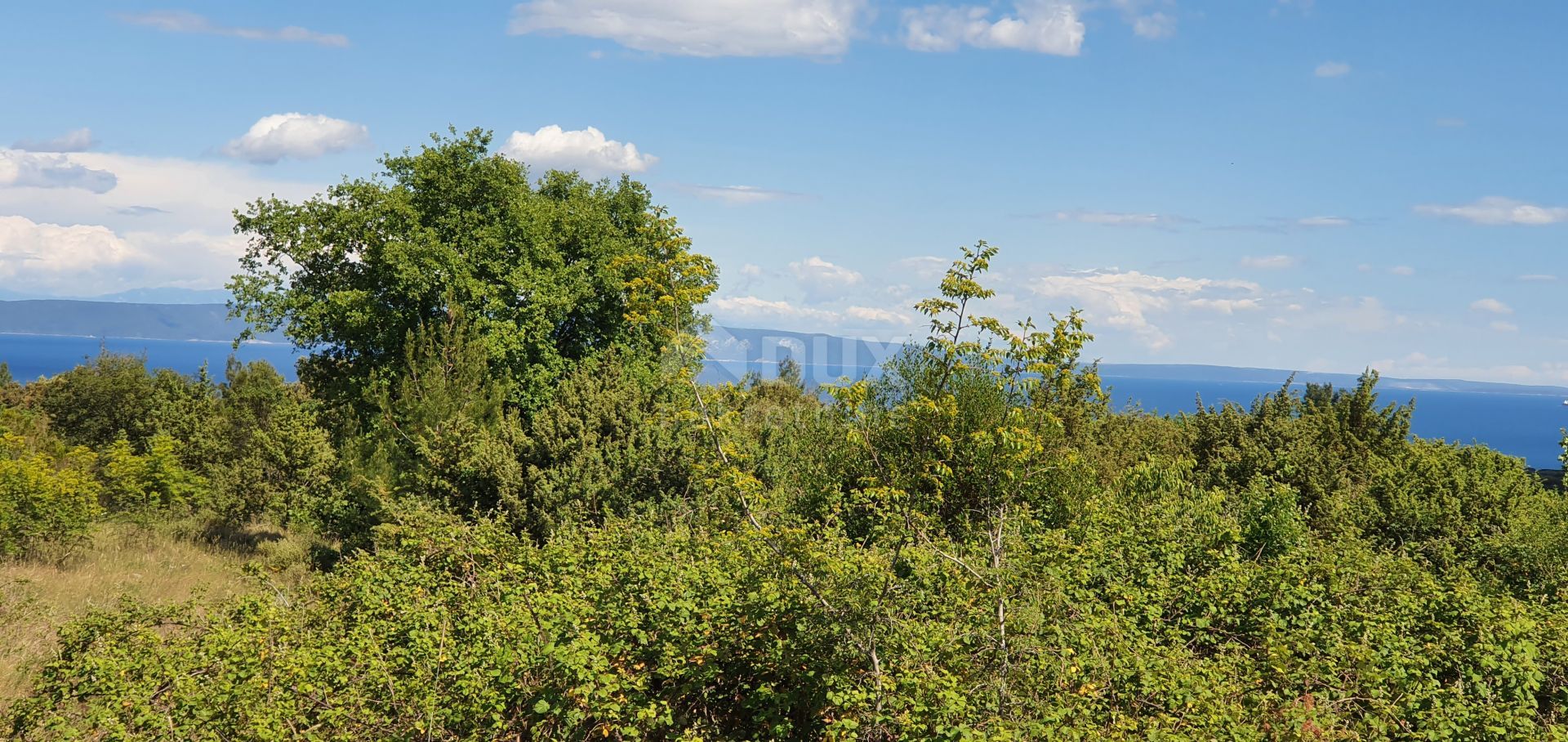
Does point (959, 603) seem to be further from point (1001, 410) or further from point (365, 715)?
point (1001, 410)

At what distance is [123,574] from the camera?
21266mm

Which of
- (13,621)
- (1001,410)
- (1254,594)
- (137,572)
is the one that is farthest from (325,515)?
(1254,594)

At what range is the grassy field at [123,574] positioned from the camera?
12.6 metres

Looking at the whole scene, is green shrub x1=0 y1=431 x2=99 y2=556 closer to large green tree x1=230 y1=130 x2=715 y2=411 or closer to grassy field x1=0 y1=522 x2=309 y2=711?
grassy field x1=0 y1=522 x2=309 y2=711

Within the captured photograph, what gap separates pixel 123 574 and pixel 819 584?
2018 centimetres

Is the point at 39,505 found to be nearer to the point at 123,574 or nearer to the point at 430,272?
the point at 123,574

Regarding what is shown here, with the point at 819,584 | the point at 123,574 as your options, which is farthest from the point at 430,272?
the point at 819,584

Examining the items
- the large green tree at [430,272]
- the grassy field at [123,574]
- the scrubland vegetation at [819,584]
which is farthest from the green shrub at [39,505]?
the large green tree at [430,272]

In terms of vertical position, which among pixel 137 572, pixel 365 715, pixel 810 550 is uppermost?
pixel 810 550

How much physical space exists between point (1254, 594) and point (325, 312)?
2226 cm

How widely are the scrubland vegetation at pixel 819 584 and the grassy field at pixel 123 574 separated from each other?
0.22 m

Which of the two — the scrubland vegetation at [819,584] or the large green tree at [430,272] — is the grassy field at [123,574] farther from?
the large green tree at [430,272]

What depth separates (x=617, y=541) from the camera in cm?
1109

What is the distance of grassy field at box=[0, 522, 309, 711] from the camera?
12.6m
